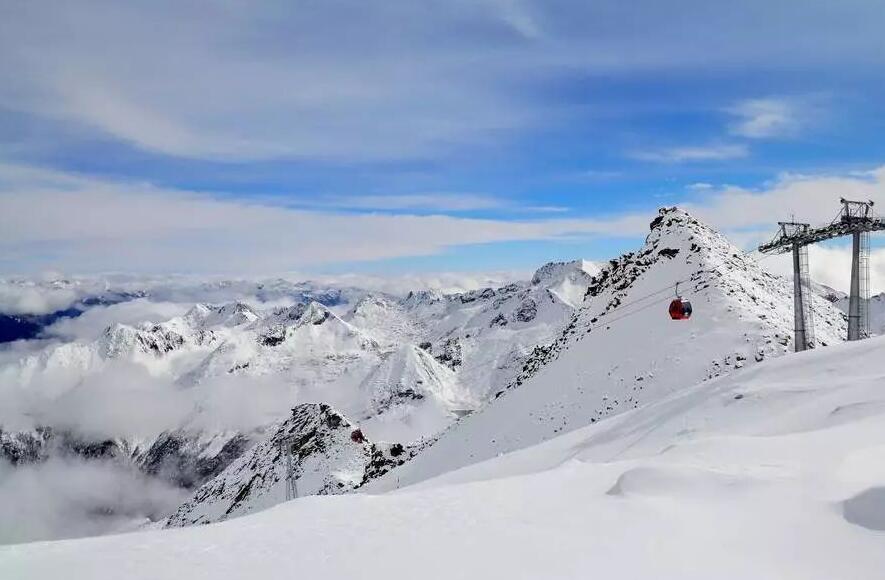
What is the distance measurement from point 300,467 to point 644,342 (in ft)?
233

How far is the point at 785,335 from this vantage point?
1549 inches

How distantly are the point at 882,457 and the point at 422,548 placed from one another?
878cm

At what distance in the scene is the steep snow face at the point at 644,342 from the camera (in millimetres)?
40938

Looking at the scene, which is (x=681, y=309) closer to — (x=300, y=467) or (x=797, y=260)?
(x=797, y=260)

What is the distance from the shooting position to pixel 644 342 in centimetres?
4734

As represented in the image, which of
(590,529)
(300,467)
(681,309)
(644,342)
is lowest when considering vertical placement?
(300,467)

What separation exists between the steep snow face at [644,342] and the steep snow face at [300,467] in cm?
3339

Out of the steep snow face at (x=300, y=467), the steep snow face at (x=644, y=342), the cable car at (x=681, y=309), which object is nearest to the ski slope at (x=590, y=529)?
the cable car at (x=681, y=309)

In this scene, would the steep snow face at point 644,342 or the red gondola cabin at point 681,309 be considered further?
the steep snow face at point 644,342

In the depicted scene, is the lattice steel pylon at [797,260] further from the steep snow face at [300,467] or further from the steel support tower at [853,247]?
the steep snow face at [300,467]

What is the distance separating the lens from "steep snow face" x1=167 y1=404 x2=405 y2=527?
9194 centimetres

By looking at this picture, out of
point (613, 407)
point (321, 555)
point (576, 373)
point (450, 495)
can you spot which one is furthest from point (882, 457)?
point (576, 373)

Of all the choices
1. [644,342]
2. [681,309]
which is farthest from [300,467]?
[681,309]

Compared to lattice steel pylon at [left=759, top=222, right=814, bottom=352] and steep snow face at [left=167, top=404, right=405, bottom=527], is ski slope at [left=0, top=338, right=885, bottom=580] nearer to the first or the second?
lattice steel pylon at [left=759, top=222, right=814, bottom=352]
